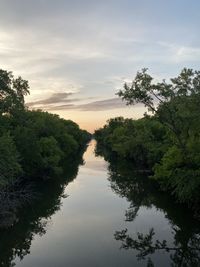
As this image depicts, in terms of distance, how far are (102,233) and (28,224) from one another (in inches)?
265

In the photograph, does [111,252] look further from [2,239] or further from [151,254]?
[2,239]

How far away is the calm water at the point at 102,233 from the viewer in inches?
1104

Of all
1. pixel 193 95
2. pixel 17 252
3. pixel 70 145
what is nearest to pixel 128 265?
pixel 17 252

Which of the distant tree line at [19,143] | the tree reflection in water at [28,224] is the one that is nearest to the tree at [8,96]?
the distant tree line at [19,143]

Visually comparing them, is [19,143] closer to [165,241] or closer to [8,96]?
[8,96]

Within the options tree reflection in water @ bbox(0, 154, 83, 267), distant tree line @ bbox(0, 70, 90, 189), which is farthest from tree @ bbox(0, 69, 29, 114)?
tree reflection in water @ bbox(0, 154, 83, 267)

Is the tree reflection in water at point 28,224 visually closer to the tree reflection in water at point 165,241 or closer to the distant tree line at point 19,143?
the distant tree line at point 19,143

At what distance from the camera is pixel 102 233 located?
33938mm

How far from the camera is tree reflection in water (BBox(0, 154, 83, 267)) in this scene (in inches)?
1170

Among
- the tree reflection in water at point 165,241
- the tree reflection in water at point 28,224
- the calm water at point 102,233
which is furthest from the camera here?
the tree reflection in water at point 28,224

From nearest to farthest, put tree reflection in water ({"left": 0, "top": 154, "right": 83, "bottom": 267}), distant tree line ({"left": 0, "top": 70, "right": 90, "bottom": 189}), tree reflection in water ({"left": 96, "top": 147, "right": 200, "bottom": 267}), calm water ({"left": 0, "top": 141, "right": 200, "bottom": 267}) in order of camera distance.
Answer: calm water ({"left": 0, "top": 141, "right": 200, "bottom": 267}), tree reflection in water ({"left": 96, "top": 147, "right": 200, "bottom": 267}), tree reflection in water ({"left": 0, "top": 154, "right": 83, "bottom": 267}), distant tree line ({"left": 0, "top": 70, "right": 90, "bottom": 189})

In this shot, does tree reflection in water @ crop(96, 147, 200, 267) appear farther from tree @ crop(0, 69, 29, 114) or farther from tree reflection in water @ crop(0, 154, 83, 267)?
tree @ crop(0, 69, 29, 114)

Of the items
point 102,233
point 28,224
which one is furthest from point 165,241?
point 28,224

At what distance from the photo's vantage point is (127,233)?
34.2 meters
